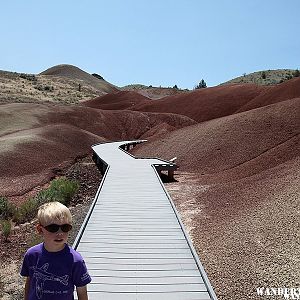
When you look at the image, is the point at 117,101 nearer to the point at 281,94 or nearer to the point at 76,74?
the point at 281,94

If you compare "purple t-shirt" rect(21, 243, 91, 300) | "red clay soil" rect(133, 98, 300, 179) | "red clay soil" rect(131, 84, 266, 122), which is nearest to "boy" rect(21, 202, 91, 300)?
"purple t-shirt" rect(21, 243, 91, 300)

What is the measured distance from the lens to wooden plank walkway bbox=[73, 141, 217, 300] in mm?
5590

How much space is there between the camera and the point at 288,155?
17359 millimetres

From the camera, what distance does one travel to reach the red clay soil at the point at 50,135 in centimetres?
2233

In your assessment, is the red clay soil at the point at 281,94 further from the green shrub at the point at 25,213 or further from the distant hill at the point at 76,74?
the distant hill at the point at 76,74

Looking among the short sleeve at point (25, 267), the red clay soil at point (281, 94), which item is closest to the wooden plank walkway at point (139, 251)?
the short sleeve at point (25, 267)

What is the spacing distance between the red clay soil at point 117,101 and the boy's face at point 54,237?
6878 centimetres

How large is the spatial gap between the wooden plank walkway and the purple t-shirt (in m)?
2.28

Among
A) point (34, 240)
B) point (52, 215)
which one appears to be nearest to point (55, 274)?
point (52, 215)

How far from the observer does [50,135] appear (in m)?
32.6

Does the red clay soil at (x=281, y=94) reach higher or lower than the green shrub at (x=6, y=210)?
higher

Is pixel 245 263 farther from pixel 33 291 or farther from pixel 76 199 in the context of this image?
pixel 76 199

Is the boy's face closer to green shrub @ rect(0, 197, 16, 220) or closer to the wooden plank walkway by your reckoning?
the wooden plank walkway

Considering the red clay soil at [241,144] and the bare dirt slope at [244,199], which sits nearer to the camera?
the bare dirt slope at [244,199]
